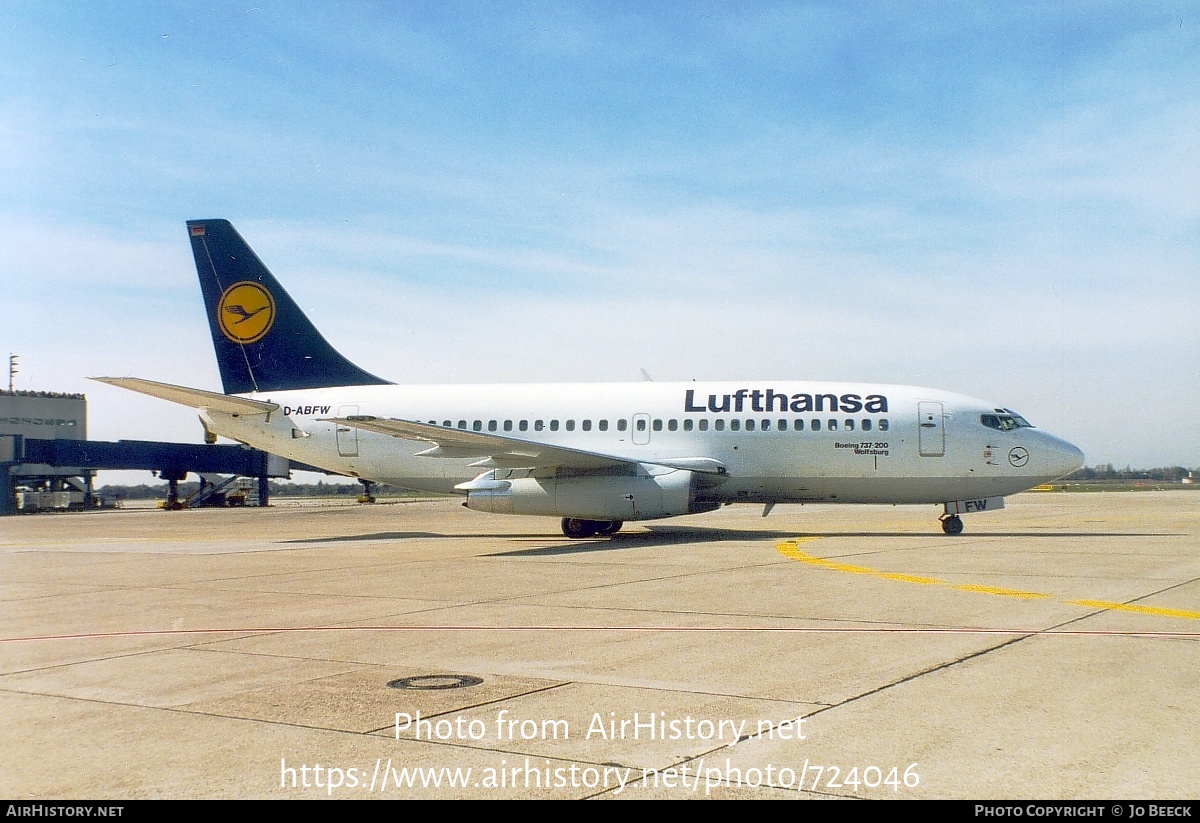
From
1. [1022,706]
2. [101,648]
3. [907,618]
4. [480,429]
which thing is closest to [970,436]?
[480,429]

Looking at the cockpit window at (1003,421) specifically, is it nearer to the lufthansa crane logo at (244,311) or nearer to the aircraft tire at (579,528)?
the aircraft tire at (579,528)

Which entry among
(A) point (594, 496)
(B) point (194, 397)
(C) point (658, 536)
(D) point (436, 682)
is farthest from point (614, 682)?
(B) point (194, 397)

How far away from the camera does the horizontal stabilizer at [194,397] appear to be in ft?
66.9

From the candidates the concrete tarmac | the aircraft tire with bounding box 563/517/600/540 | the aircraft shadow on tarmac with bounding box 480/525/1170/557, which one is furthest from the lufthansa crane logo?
the concrete tarmac

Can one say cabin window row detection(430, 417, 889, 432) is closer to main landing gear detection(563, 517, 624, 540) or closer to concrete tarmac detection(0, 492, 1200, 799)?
main landing gear detection(563, 517, 624, 540)

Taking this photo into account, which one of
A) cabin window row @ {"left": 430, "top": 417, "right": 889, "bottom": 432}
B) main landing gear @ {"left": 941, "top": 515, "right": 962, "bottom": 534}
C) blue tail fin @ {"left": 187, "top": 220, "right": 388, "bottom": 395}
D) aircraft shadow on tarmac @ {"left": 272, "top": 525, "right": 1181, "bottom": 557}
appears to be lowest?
aircraft shadow on tarmac @ {"left": 272, "top": 525, "right": 1181, "bottom": 557}

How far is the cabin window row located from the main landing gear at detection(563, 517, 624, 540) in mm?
2313

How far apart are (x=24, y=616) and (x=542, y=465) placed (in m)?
12.0

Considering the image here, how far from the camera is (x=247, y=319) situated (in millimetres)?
25953

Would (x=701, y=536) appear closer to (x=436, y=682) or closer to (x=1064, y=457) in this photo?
(x=1064, y=457)

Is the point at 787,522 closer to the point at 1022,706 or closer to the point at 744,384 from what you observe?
the point at 744,384

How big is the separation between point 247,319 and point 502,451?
9.34m

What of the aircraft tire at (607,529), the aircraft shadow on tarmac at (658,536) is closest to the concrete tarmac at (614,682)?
the aircraft shadow on tarmac at (658,536)

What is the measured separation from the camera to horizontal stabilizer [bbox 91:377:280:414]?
803 inches
